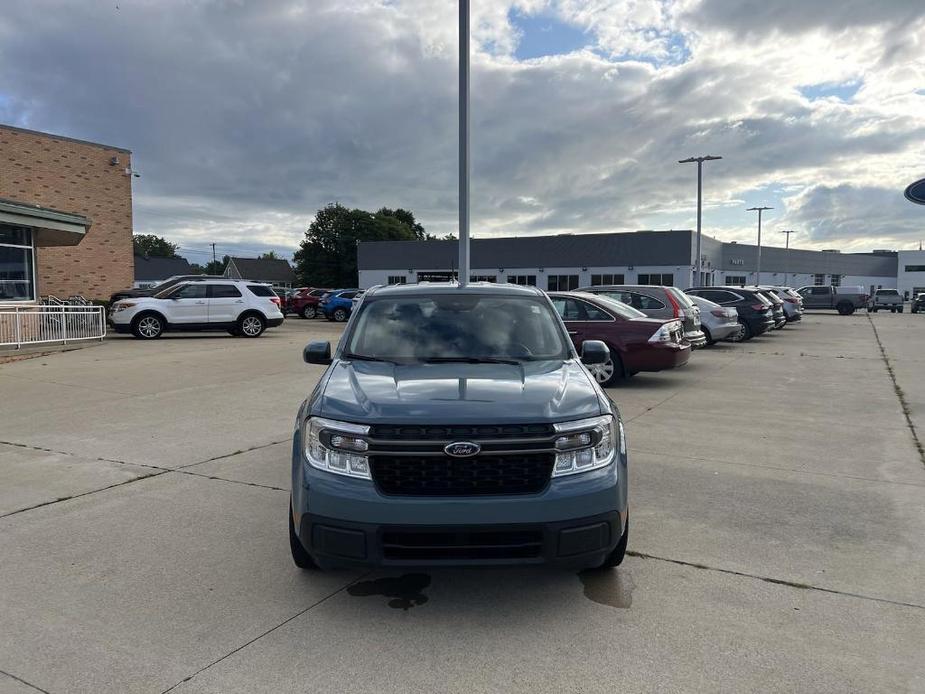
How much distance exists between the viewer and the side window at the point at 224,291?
21000 mm

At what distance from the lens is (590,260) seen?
196ft

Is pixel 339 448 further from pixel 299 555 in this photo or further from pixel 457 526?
pixel 299 555

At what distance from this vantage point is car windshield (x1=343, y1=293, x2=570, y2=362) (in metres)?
4.39

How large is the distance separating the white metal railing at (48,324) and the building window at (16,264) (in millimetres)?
794

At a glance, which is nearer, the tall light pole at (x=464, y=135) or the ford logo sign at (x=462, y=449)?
the ford logo sign at (x=462, y=449)

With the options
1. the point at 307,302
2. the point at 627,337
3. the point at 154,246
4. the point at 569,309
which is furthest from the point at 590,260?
the point at 154,246

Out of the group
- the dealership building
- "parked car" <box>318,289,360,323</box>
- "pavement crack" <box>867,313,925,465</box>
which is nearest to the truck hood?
"pavement crack" <box>867,313,925,465</box>

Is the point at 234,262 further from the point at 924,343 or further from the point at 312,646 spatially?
the point at 312,646

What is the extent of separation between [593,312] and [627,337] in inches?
29.6

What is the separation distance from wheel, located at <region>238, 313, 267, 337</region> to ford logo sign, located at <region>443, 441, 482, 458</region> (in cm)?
1945

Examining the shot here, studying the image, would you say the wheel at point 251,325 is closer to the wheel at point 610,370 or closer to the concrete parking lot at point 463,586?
the wheel at point 610,370

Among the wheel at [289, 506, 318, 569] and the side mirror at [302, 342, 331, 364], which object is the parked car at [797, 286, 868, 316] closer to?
the side mirror at [302, 342, 331, 364]

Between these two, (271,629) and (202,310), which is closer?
(271,629)

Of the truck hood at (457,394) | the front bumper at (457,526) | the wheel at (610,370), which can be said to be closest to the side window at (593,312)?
the wheel at (610,370)
